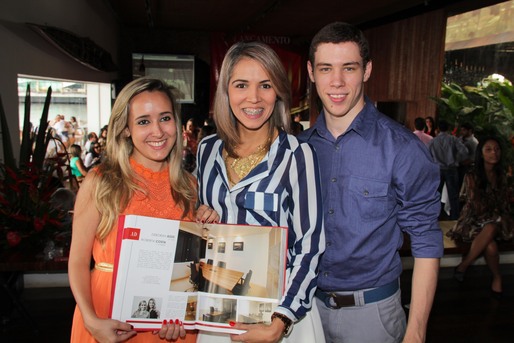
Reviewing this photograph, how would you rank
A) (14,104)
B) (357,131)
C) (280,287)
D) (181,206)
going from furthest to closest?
(14,104) → (181,206) → (357,131) → (280,287)

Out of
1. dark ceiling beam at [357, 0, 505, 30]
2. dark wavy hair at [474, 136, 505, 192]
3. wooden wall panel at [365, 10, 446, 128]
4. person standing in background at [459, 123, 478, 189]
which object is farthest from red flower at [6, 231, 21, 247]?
dark ceiling beam at [357, 0, 505, 30]

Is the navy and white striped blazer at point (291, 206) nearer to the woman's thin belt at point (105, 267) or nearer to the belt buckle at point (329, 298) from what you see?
the belt buckle at point (329, 298)

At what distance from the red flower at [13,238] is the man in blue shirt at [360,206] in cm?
280

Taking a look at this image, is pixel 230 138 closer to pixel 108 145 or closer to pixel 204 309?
pixel 108 145

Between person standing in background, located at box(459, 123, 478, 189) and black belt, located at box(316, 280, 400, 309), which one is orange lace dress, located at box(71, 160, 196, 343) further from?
person standing in background, located at box(459, 123, 478, 189)

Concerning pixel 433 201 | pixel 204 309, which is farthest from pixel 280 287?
pixel 433 201

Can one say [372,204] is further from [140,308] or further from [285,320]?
[140,308]

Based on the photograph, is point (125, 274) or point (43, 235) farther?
point (43, 235)

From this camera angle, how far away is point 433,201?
61.7 inches

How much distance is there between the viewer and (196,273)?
59.5 inches

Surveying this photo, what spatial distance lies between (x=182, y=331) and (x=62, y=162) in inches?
110

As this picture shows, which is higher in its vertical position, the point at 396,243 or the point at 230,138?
the point at 230,138

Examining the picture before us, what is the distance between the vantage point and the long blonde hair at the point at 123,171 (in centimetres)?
166

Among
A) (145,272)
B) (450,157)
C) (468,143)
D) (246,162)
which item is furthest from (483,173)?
(145,272)
